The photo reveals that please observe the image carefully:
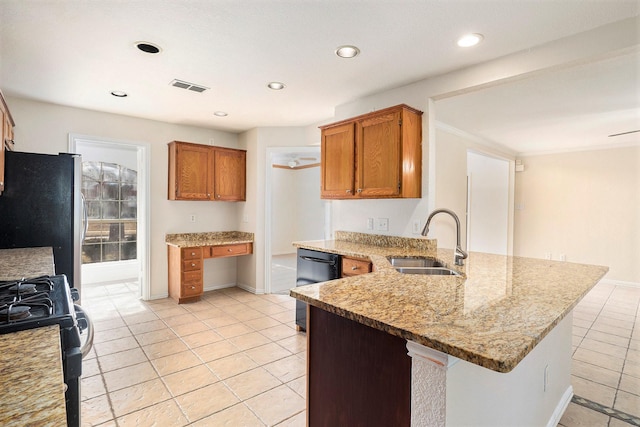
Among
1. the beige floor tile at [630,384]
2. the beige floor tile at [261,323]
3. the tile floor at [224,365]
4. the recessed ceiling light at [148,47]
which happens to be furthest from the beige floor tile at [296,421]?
the recessed ceiling light at [148,47]

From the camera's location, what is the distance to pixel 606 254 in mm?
5480

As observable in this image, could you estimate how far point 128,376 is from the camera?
2434mm

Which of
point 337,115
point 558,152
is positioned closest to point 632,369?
point 337,115

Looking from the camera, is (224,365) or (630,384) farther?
(224,365)

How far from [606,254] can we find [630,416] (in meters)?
4.47

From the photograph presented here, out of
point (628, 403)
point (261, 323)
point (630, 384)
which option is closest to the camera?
point (628, 403)

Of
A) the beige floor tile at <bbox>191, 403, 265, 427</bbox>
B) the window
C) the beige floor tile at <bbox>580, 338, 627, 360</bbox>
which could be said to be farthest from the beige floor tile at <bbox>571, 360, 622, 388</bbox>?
the window

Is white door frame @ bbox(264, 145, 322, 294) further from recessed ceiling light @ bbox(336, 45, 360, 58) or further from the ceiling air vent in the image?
recessed ceiling light @ bbox(336, 45, 360, 58)

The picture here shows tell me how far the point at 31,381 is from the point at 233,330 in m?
2.76

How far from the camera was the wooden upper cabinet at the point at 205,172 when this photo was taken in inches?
171

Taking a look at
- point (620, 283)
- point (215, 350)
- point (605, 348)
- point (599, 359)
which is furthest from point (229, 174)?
point (620, 283)

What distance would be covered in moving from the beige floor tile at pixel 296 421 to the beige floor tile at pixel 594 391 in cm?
191

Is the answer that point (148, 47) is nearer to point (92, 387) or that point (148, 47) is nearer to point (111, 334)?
point (92, 387)

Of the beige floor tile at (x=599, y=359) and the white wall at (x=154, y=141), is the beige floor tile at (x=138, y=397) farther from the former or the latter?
the beige floor tile at (x=599, y=359)
